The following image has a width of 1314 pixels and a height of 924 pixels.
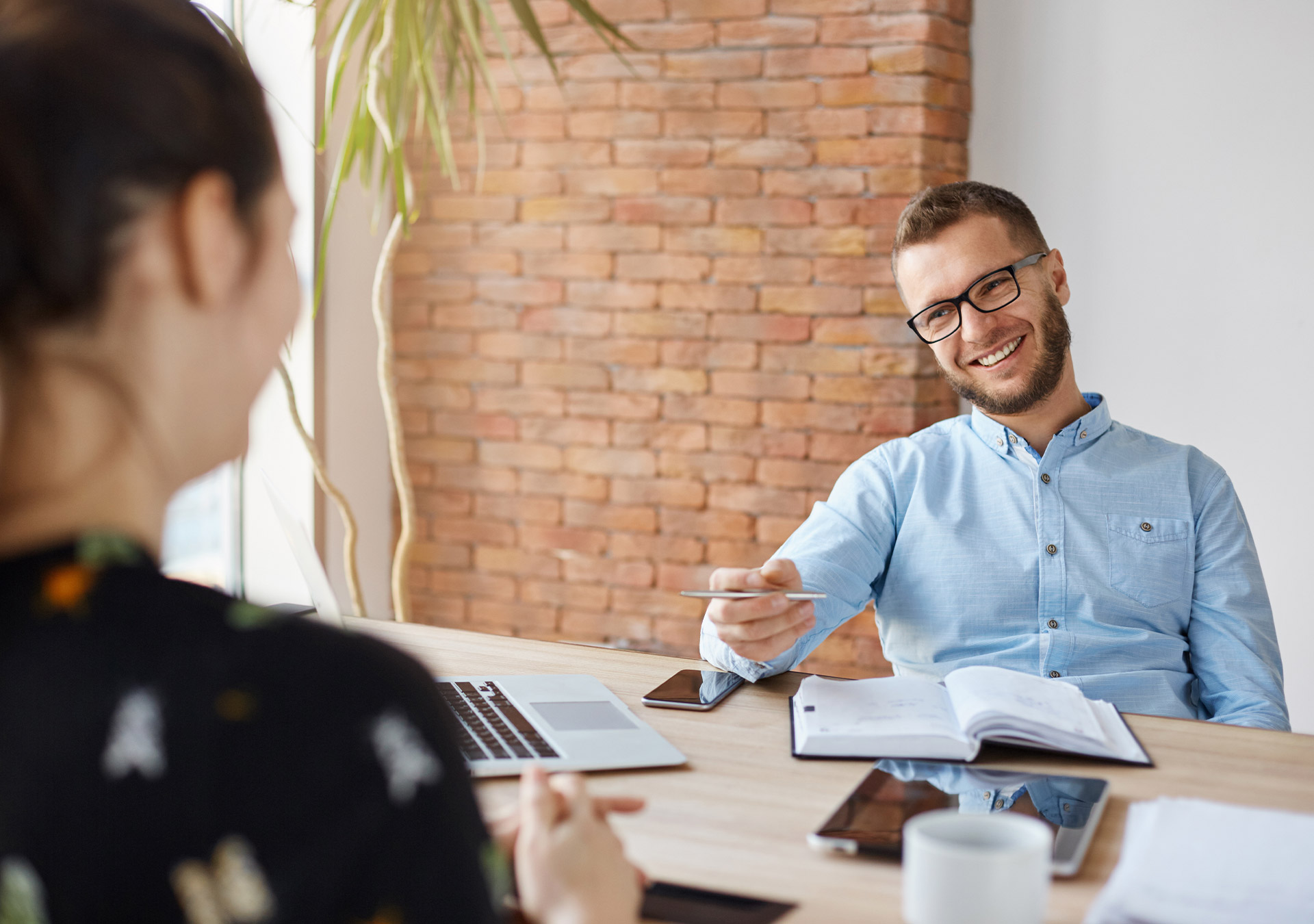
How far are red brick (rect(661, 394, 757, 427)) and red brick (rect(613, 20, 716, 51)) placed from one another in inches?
38.5

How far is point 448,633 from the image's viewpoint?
1.66 meters

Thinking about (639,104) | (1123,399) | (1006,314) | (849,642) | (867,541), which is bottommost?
(849,642)

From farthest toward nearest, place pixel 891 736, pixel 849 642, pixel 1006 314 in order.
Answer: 1. pixel 849 642
2. pixel 1006 314
3. pixel 891 736

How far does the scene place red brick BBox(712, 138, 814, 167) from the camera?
9.66 feet

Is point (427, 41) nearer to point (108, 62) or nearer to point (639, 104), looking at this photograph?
point (639, 104)

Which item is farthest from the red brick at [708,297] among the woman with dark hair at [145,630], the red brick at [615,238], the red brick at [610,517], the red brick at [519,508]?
the woman with dark hair at [145,630]

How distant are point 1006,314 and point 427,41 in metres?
1.47

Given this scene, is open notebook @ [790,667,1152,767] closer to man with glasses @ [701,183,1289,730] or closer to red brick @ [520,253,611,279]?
man with glasses @ [701,183,1289,730]

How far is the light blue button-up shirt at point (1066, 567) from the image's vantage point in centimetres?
165

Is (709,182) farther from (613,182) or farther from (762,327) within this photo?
(762,327)

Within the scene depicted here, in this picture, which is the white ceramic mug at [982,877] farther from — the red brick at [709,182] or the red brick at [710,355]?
the red brick at [709,182]

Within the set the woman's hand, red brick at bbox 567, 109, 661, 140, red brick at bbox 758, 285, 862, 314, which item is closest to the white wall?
red brick at bbox 758, 285, 862, 314

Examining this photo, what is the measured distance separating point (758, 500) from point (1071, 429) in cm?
134

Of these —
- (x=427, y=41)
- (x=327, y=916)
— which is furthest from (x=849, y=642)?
(x=327, y=916)
